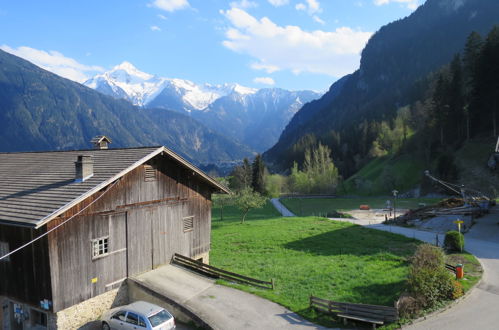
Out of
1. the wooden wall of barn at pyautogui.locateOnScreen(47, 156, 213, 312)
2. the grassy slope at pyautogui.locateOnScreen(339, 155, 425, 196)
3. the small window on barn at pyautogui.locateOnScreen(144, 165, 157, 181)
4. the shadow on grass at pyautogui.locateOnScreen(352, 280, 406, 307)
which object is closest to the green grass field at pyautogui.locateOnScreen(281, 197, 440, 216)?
the grassy slope at pyautogui.locateOnScreen(339, 155, 425, 196)

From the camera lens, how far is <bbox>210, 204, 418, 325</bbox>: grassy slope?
18609mm

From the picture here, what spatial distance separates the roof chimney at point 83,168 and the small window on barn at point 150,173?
10.4ft

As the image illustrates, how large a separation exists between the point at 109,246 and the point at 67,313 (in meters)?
3.51

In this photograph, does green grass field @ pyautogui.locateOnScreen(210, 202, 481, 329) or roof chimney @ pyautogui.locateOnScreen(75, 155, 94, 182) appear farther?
A: green grass field @ pyautogui.locateOnScreen(210, 202, 481, 329)

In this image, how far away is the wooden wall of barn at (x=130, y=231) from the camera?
52.2 ft

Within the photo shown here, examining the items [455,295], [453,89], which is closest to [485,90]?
[453,89]

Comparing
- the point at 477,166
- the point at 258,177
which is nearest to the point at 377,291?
the point at 477,166

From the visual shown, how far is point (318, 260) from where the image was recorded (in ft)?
87.7

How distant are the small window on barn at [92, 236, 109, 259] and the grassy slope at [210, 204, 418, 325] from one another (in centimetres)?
773

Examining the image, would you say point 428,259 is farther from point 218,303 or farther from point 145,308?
point 145,308

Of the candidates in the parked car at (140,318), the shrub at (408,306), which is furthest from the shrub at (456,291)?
the parked car at (140,318)

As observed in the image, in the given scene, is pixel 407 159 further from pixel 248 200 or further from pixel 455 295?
pixel 455 295

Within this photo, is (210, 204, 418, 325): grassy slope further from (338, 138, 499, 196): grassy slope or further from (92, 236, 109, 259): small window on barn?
(338, 138, 499, 196): grassy slope

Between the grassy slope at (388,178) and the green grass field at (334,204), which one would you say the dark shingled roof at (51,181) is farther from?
the grassy slope at (388,178)
